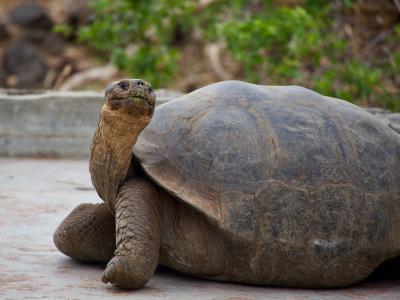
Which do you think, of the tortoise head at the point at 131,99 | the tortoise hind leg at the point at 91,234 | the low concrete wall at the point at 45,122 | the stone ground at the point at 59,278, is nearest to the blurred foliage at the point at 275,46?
the low concrete wall at the point at 45,122

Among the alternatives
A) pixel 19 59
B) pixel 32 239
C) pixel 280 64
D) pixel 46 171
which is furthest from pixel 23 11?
pixel 32 239

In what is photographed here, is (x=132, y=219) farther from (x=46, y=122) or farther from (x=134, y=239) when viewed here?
(x=46, y=122)

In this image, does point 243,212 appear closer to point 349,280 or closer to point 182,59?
point 349,280

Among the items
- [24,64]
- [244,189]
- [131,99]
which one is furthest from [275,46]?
[24,64]

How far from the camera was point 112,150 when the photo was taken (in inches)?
121

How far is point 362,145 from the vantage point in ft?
10.7

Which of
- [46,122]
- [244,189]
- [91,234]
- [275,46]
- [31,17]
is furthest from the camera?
[31,17]

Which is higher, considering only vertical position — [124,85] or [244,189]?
[124,85]

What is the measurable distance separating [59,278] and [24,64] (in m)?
12.5

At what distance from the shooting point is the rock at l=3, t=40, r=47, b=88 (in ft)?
48.9

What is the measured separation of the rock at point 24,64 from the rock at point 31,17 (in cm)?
38

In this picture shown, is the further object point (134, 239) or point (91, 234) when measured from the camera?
point (91, 234)

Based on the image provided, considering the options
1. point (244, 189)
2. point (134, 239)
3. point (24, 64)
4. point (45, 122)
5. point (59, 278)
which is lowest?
point (24, 64)

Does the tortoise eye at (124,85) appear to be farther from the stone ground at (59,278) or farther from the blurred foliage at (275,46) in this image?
the blurred foliage at (275,46)
